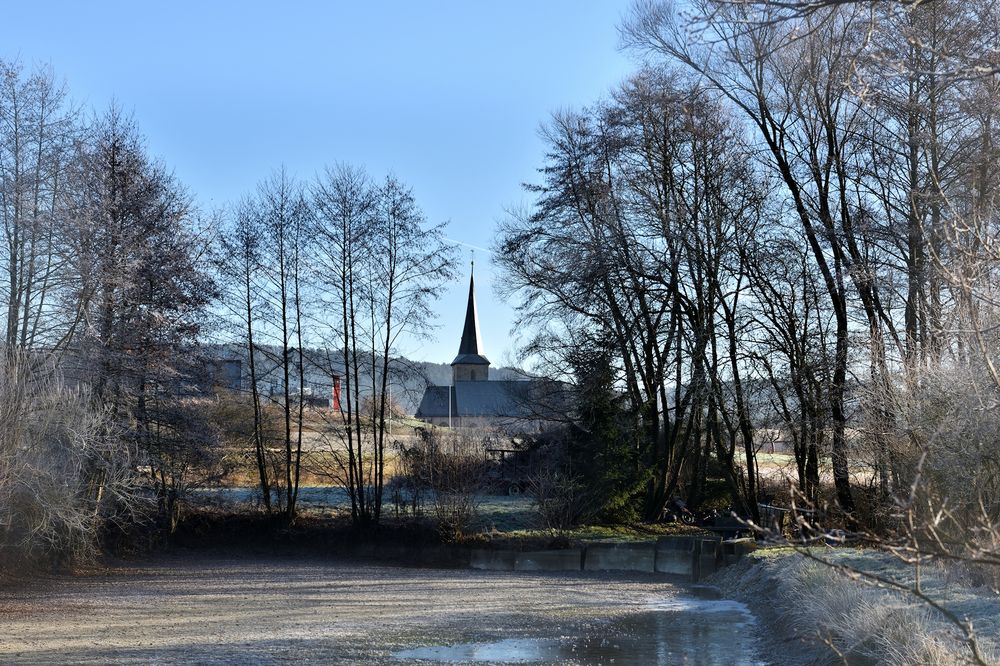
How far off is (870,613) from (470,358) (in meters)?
66.9

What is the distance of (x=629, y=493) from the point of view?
973 inches

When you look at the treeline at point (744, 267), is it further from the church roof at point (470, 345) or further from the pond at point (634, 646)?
the church roof at point (470, 345)

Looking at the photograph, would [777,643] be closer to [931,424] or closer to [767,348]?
[931,424]

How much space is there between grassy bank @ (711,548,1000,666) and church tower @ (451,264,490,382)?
57.0m

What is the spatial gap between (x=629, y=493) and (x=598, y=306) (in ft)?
16.4

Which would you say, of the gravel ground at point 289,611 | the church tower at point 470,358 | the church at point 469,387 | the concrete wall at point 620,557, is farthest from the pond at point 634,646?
the church tower at point 470,358

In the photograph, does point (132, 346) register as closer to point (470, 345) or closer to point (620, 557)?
point (620, 557)

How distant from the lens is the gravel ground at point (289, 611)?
431 inches

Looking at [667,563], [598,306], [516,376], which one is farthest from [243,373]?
[667,563]

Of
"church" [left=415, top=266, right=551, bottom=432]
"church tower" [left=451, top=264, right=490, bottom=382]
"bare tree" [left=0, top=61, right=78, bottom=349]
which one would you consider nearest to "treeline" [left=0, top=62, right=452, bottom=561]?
"bare tree" [left=0, top=61, right=78, bottom=349]

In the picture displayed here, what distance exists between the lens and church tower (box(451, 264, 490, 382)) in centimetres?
7269

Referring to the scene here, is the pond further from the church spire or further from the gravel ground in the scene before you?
the church spire

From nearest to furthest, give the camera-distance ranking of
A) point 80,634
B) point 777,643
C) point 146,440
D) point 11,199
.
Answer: point 777,643
point 80,634
point 11,199
point 146,440

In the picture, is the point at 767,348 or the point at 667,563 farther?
the point at 767,348
